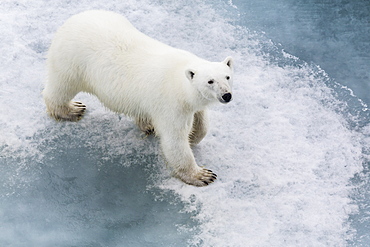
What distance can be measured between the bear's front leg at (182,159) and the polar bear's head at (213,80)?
0.57 meters

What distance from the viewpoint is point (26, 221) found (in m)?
4.58

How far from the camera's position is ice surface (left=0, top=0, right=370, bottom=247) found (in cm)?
450

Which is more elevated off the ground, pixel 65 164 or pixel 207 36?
pixel 207 36

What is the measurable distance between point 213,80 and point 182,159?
0.93 meters

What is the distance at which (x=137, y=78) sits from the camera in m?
4.59

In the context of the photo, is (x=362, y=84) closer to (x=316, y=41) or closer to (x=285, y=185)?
(x=316, y=41)

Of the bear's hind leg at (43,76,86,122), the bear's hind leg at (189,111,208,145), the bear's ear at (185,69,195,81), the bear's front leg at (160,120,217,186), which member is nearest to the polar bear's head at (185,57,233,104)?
the bear's ear at (185,69,195,81)

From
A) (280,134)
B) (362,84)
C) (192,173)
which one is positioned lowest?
(192,173)

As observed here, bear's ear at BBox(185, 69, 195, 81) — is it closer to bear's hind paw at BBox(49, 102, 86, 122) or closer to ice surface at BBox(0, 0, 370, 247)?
ice surface at BBox(0, 0, 370, 247)

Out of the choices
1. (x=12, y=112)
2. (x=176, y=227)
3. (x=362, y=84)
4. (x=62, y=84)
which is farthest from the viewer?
(x=362, y=84)

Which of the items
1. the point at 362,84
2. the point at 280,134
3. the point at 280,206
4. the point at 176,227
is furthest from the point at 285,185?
the point at 362,84

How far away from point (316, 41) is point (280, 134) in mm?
1699

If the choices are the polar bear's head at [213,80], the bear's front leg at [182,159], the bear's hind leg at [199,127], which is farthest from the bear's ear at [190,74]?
the bear's hind leg at [199,127]

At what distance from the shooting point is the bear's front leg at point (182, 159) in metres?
4.61
